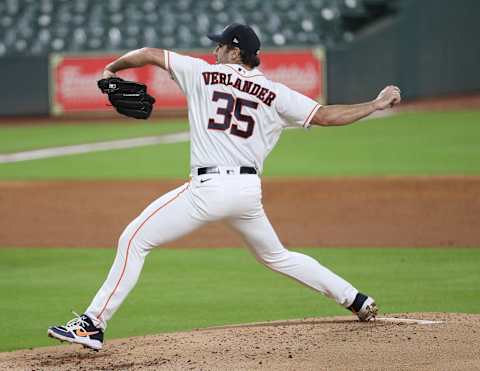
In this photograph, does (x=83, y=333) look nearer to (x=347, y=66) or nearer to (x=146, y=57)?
(x=146, y=57)

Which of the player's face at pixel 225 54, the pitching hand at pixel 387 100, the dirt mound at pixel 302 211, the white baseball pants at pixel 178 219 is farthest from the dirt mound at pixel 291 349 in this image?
the dirt mound at pixel 302 211

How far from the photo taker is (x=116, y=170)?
54.6 feet

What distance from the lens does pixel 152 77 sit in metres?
23.2

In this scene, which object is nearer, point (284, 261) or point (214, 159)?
point (214, 159)

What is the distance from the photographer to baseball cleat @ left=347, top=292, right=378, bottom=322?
6418mm

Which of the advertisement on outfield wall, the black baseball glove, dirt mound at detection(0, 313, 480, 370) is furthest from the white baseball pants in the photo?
the advertisement on outfield wall

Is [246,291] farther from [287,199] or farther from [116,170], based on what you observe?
[116,170]

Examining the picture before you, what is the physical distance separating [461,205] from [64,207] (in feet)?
16.0

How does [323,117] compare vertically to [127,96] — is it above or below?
below

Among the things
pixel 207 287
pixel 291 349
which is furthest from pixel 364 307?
pixel 207 287

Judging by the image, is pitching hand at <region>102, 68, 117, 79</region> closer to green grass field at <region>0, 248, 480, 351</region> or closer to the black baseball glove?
the black baseball glove

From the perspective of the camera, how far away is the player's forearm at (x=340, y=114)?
19.8 feet

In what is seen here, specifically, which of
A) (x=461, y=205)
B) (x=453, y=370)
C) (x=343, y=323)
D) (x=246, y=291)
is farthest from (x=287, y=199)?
(x=453, y=370)

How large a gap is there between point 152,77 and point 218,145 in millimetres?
17482
